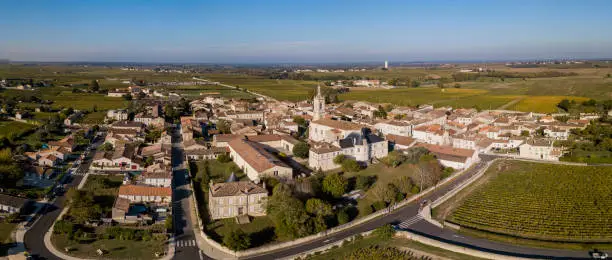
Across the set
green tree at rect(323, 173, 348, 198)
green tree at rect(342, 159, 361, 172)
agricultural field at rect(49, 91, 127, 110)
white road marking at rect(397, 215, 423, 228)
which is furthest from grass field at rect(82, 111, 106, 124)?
white road marking at rect(397, 215, 423, 228)

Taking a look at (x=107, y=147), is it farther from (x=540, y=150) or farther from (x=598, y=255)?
(x=540, y=150)

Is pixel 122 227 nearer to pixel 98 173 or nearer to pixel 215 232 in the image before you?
pixel 215 232

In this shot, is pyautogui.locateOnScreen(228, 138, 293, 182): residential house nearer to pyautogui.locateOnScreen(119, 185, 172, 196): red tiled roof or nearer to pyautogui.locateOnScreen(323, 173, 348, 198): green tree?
pyautogui.locateOnScreen(323, 173, 348, 198): green tree

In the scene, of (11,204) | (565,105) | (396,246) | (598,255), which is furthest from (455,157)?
(565,105)

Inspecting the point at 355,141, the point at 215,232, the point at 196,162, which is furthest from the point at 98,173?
the point at 355,141

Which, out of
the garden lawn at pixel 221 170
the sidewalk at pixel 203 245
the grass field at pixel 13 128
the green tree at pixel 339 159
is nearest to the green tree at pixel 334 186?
the green tree at pixel 339 159

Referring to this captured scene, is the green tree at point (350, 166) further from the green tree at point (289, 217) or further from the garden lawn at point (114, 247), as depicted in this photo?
the garden lawn at point (114, 247)
